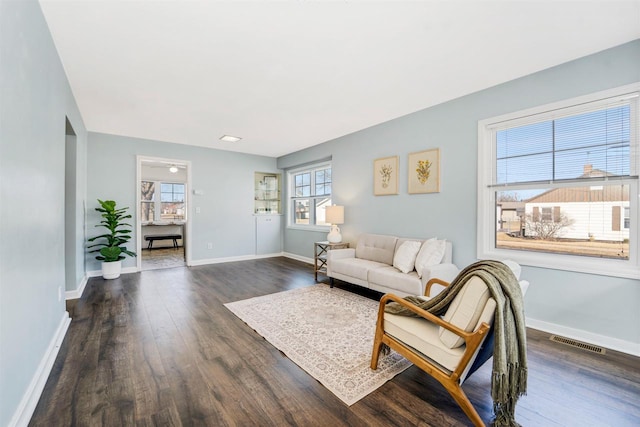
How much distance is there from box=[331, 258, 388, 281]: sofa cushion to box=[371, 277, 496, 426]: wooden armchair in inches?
71.0

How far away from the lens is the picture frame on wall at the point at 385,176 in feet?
13.7

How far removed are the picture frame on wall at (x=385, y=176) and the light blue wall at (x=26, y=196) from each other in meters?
3.83

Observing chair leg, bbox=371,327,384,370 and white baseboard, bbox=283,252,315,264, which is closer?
chair leg, bbox=371,327,384,370

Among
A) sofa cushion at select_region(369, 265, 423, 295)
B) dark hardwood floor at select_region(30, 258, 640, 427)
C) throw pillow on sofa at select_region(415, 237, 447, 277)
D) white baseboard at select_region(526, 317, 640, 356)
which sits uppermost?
throw pillow on sofa at select_region(415, 237, 447, 277)

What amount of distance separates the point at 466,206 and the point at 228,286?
354cm

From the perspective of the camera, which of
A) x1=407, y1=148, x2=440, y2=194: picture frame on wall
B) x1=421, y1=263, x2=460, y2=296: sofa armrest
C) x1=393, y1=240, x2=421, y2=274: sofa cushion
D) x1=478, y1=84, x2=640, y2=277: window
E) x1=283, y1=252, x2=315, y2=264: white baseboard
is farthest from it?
x1=283, y1=252, x2=315, y2=264: white baseboard

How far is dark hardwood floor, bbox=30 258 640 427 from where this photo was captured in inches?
62.7

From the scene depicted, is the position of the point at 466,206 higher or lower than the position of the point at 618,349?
higher

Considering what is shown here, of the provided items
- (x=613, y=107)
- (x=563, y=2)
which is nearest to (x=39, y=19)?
(x=563, y=2)

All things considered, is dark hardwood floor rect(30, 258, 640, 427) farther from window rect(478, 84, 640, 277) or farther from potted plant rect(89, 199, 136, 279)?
potted plant rect(89, 199, 136, 279)

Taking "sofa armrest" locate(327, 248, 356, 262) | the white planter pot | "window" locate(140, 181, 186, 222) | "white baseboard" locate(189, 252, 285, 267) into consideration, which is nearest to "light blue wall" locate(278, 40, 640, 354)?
"sofa armrest" locate(327, 248, 356, 262)

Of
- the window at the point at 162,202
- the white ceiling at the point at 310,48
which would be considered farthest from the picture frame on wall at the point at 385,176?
the window at the point at 162,202

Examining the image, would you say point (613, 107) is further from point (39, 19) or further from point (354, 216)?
point (39, 19)

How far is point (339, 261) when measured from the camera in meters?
4.07
